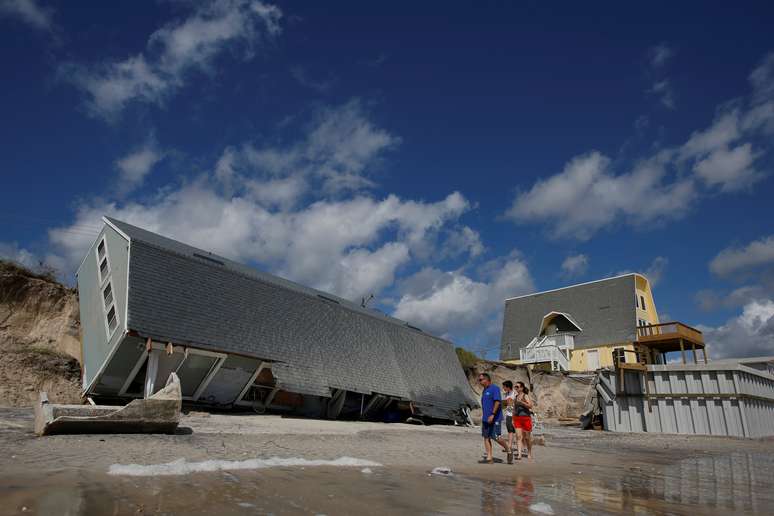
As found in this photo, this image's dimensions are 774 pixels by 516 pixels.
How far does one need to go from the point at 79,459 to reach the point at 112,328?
9.93 meters

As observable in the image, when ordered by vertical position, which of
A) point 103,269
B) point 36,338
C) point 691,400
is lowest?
point 36,338

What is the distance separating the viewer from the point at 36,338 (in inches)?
737

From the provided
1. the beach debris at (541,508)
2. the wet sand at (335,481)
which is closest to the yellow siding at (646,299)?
the wet sand at (335,481)

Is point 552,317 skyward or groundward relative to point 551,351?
skyward

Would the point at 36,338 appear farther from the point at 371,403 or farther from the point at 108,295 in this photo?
the point at 371,403

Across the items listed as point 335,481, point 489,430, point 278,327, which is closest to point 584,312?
point 278,327

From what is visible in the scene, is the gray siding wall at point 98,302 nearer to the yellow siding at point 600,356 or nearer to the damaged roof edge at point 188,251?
the damaged roof edge at point 188,251

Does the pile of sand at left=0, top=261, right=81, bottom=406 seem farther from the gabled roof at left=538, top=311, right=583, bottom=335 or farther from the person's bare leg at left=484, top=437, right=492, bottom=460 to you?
the gabled roof at left=538, top=311, right=583, bottom=335

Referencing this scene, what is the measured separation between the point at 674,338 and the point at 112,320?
1007 inches

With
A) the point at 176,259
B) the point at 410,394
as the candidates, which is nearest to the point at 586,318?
the point at 410,394

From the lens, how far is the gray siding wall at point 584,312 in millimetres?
38406

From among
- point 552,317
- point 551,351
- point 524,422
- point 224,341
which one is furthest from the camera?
point 552,317

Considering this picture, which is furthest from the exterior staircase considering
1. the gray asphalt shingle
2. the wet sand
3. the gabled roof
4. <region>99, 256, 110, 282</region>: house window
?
<region>99, 256, 110, 282</region>: house window

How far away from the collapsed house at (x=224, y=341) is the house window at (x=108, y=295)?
0.15 feet
